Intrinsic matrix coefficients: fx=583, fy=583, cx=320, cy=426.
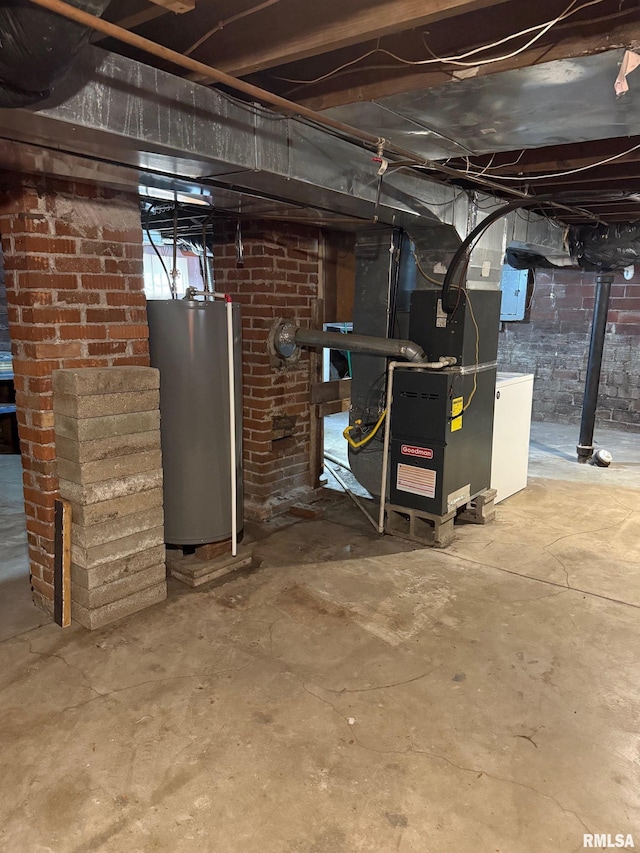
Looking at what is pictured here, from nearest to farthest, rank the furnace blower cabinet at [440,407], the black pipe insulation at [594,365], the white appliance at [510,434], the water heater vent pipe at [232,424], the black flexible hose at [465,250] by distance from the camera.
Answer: the water heater vent pipe at [232,424]
the black flexible hose at [465,250]
the furnace blower cabinet at [440,407]
the white appliance at [510,434]
the black pipe insulation at [594,365]

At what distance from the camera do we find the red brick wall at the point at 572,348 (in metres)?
6.52

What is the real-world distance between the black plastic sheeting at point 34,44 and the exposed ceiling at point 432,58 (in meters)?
0.25

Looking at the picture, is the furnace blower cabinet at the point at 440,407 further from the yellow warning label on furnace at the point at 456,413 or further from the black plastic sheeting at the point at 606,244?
the black plastic sheeting at the point at 606,244

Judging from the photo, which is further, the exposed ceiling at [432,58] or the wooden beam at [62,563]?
the wooden beam at [62,563]

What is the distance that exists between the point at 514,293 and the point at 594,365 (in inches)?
47.0

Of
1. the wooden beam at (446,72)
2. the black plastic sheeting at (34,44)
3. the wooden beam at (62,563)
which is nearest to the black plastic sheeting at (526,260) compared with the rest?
the wooden beam at (446,72)

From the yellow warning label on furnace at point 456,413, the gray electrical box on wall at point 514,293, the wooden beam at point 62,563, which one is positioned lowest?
the wooden beam at point 62,563

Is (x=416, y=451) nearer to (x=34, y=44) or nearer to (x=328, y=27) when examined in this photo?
(x=328, y=27)

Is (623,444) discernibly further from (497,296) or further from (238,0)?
(238,0)

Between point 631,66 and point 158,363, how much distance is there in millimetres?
2130

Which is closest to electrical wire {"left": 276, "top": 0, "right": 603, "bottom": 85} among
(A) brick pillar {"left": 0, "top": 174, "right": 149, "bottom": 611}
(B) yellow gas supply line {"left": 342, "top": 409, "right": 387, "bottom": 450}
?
(A) brick pillar {"left": 0, "top": 174, "right": 149, "bottom": 611}

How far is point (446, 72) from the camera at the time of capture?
5.78 feet

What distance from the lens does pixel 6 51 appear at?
48.4 inches

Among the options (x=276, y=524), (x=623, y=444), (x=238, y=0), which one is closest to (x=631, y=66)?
(x=238, y=0)
